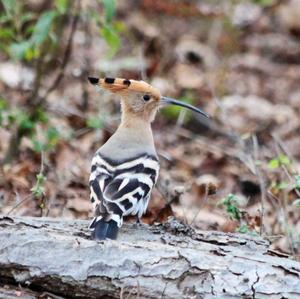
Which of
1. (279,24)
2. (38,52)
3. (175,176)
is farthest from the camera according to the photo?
(279,24)

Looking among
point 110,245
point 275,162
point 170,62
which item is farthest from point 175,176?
point 110,245

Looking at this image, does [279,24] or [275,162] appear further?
[279,24]

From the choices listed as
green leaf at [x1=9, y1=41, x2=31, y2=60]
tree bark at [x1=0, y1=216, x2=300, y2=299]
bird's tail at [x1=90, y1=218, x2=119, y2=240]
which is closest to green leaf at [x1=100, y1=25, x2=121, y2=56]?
green leaf at [x1=9, y1=41, x2=31, y2=60]

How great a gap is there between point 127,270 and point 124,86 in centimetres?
144

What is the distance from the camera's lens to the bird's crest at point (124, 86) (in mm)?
4281

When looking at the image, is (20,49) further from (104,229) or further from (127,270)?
(127,270)

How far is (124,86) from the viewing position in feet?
14.5

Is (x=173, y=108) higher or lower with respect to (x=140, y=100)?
higher

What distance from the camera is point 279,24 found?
10555 mm

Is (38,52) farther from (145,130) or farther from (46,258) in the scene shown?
(46,258)

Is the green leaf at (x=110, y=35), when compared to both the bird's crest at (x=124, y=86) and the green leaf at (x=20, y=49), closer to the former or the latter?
the green leaf at (x=20, y=49)

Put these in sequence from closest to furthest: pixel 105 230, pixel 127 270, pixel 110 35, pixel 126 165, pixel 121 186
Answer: pixel 127 270, pixel 105 230, pixel 121 186, pixel 126 165, pixel 110 35

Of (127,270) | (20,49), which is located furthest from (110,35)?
(127,270)

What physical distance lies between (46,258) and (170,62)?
5919 millimetres
